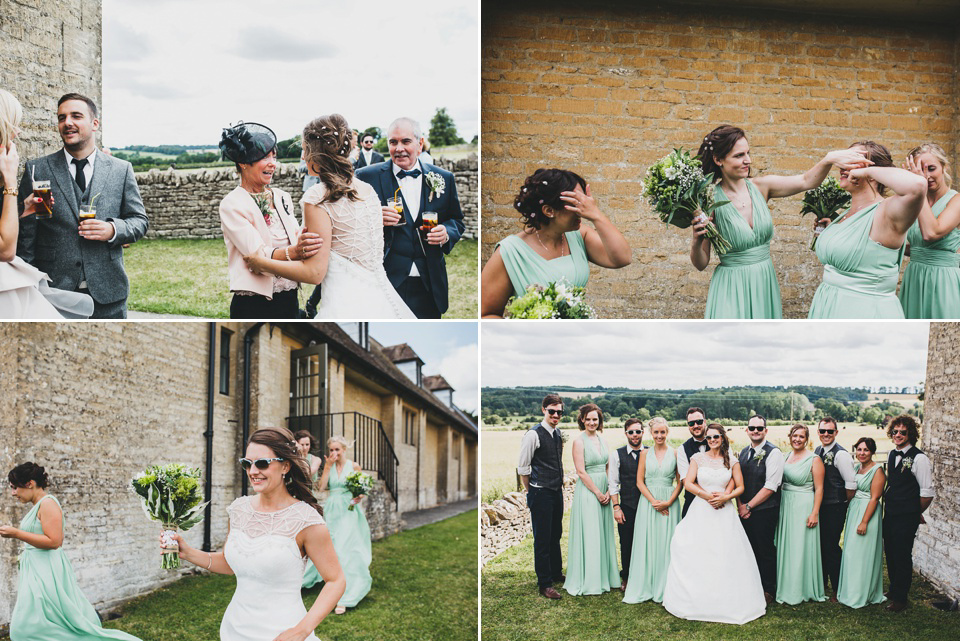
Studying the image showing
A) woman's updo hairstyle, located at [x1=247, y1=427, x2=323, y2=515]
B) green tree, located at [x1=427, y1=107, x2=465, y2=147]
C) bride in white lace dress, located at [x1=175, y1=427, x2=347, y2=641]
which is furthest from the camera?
green tree, located at [x1=427, y1=107, x2=465, y2=147]

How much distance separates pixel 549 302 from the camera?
17.4 feet

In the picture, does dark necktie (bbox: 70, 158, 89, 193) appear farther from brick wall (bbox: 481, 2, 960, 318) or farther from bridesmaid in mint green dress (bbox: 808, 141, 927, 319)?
bridesmaid in mint green dress (bbox: 808, 141, 927, 319)

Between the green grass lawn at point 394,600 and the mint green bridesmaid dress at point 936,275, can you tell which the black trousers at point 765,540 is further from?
the green grass lawn at point 394,600

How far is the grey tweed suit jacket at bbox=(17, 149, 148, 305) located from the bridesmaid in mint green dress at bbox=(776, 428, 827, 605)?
4.77m

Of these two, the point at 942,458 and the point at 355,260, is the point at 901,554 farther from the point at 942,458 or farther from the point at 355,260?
the point at 355,260

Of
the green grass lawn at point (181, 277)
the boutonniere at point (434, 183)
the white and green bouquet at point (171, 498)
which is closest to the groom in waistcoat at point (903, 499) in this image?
the boutonniere at point (434, 183)

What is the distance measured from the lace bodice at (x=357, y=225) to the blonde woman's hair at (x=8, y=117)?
191 cm

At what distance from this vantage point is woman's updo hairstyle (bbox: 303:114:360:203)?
5406 mm

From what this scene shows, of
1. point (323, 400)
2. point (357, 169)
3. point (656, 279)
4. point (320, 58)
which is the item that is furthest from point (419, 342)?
point (656, 279)

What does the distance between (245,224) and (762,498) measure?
3.94m

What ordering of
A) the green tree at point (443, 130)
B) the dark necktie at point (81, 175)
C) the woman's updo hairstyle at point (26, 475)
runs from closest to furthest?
1. the woman's updo hairstyle at point (26, 475)
2. the dark necktie at point (81, 175)
3. the green tree at point (443, 130)

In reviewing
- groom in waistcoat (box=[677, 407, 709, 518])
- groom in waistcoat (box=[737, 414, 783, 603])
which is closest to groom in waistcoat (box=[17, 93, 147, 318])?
groom in waistcoat (box=[677, 407, 709, 518])

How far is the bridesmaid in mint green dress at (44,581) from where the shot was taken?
5051mm

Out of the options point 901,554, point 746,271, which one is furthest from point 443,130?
point 901,554
